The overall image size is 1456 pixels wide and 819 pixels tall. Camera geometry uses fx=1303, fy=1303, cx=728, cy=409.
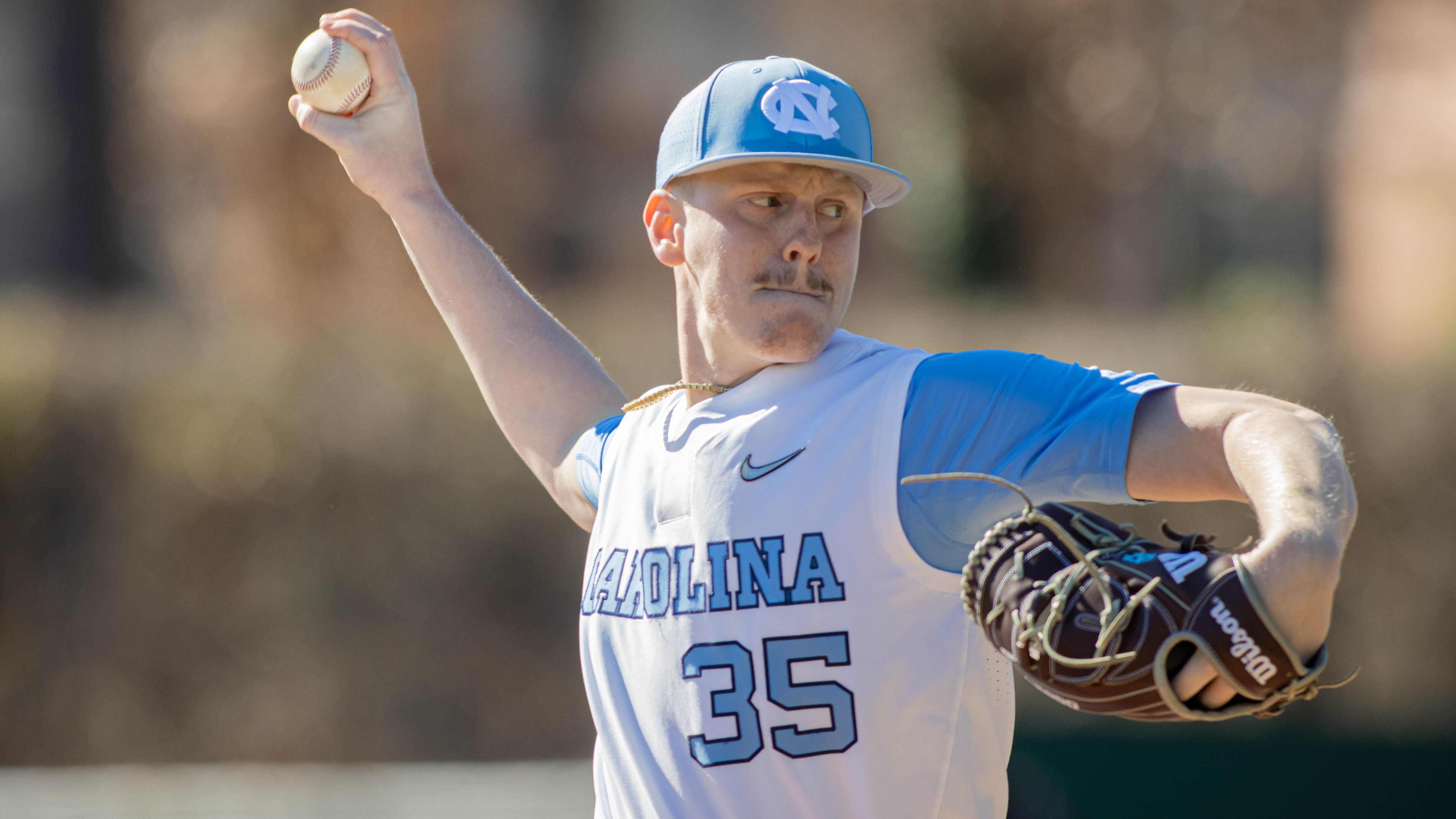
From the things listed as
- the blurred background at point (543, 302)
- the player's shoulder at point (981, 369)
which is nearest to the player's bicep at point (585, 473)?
the player's shoulder at point (981, 369)

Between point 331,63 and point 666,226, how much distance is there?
1.00 metres

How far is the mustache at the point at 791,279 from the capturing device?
237 cm

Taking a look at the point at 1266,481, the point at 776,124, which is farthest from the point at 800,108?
the point at 1266,481

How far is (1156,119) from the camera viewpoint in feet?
45.8

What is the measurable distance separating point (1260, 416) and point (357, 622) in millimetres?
6846

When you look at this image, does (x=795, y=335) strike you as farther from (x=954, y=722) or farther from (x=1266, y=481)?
(x=1266, y=481)

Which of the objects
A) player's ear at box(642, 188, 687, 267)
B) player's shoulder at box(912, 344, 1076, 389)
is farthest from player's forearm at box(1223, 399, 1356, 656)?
player's ear at box(642, 188, 687, 267)

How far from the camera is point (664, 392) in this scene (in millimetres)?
2771

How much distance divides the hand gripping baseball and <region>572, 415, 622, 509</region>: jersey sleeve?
2.52 ft

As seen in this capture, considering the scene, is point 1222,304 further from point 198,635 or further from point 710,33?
point 198,635

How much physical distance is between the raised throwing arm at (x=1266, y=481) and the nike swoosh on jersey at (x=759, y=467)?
0.59 metres

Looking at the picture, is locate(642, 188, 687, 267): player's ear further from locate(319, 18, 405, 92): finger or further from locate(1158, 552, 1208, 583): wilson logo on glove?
locate(1158, 552, 1208, 583): wilson logo on glove

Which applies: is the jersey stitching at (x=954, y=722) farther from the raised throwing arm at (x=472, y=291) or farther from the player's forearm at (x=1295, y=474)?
the raised throwing arm at (x=472, y=291)

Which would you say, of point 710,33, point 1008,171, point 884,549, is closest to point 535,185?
point 710,33
